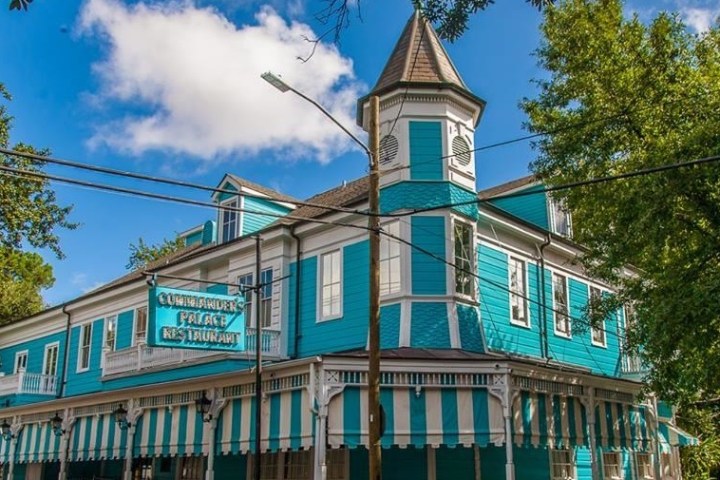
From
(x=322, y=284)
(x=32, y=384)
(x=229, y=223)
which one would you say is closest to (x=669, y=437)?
(x=322, y=284)

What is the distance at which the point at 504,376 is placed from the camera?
14375mm

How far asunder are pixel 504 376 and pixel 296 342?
21.6 ft

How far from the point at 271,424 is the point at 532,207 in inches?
424

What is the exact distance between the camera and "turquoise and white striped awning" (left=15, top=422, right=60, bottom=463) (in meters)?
21.8

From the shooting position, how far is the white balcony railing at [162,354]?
19156mm

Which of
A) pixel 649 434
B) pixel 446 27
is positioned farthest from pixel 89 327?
pixel 446 27

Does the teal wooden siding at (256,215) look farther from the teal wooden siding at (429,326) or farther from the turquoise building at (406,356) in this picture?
the teal wooden siding at (429,326)

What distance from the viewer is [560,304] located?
68.0 ft

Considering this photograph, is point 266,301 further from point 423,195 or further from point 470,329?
point 470,329

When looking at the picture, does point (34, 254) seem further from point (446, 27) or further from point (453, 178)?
point (446, 27)

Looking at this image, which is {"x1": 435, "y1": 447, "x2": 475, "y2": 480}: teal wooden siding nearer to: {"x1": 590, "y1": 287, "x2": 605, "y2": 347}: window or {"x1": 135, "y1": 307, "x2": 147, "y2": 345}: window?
{"x1": 590, "y1": 287, "x2": 605, "y2": 347}: window

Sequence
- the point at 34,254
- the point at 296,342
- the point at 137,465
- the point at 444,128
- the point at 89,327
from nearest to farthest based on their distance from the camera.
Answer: the point at 444,128, the point at 296,342, the point at 137,465, the point at 89,327, the point at 34,254

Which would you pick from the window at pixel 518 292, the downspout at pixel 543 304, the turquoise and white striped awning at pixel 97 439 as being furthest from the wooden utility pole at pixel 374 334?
the turquoise and white striped awning at pixel 97 439

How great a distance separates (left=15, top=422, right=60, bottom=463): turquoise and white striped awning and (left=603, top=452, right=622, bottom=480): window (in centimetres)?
1561
